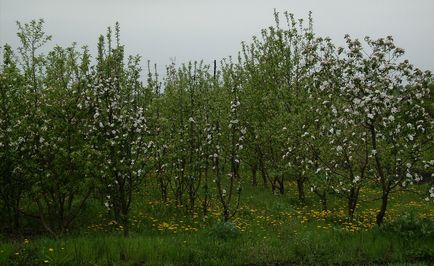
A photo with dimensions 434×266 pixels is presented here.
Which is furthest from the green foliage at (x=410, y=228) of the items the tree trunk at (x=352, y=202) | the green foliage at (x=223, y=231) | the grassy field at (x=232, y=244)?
the green foliage at (x=223, y=231)

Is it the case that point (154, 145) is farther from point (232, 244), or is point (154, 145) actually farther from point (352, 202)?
point (352, 202)

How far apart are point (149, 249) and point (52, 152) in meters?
3.51

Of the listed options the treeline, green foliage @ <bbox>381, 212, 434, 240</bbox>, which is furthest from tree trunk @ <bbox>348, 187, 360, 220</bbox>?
green foliage @ <bbox>381, 212, 434, 240</bbox>

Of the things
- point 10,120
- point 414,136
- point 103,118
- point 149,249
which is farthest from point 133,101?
point 414,136

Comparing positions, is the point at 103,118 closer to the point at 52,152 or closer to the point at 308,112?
the point at 52,152

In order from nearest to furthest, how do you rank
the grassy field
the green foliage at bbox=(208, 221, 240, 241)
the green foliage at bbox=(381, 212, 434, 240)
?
the grassy field, the green foliage at bbox=(381, 212, 434, 240), the green foliage at bbox=(208, 221, 240, 241)

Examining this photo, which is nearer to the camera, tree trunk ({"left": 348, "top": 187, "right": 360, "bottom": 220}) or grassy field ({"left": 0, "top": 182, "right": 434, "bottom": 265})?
grassy field ({"left": 0, "top": 182, "right": 434, "bottom": 265})

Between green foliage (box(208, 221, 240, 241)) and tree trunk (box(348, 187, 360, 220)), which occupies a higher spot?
tree trunk (box(348, 187, 360, 220))

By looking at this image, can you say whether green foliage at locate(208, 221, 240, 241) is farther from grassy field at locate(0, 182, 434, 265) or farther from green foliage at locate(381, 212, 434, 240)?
green foliage at locate(381, 212, 434, 240)

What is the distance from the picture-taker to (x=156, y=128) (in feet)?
38.0

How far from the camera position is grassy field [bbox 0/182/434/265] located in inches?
356

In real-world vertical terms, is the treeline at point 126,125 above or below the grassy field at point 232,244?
above

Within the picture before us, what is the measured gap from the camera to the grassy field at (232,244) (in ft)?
29.6

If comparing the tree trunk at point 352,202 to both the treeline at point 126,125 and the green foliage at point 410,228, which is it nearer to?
the treeline at point 126,125
